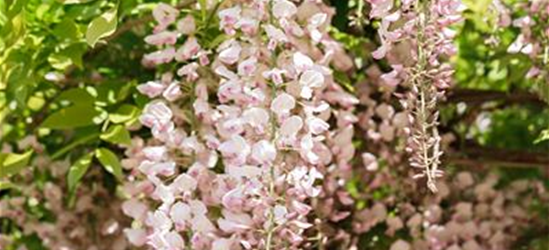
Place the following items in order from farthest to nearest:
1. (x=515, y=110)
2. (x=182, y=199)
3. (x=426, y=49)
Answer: (x=515, y=110) < (x=182, y=199) < (x=426, y=49)

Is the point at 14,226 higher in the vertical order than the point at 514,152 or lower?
lower

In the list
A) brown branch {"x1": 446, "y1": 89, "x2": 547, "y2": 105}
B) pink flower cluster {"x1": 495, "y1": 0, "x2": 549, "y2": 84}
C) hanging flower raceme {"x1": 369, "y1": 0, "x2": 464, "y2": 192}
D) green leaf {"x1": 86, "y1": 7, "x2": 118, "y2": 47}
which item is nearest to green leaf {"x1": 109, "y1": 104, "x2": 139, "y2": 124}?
green leaf {"x1": 86, "y1": 7, "x2": 118, "y2": 47}

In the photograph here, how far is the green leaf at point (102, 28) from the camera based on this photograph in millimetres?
1470

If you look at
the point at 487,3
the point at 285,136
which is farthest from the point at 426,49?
the point at 487,3

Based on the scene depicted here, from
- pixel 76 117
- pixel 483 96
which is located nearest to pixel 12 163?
pixel 76 117

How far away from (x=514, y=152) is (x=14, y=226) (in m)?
0.87

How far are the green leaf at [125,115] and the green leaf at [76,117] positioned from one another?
1.4 inches

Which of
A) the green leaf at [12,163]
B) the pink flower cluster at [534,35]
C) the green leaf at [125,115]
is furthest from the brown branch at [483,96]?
the green leaf at [12,163]

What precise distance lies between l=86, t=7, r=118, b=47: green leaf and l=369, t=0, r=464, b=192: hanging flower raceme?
0.98 feet

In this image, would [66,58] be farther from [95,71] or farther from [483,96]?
[483,96]

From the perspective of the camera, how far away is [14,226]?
2229mm

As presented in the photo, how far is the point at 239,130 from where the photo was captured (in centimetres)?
149

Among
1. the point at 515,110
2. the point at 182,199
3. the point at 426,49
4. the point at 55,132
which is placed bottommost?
the point at 515,110

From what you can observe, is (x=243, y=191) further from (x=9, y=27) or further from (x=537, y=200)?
(x=537, y=200)
